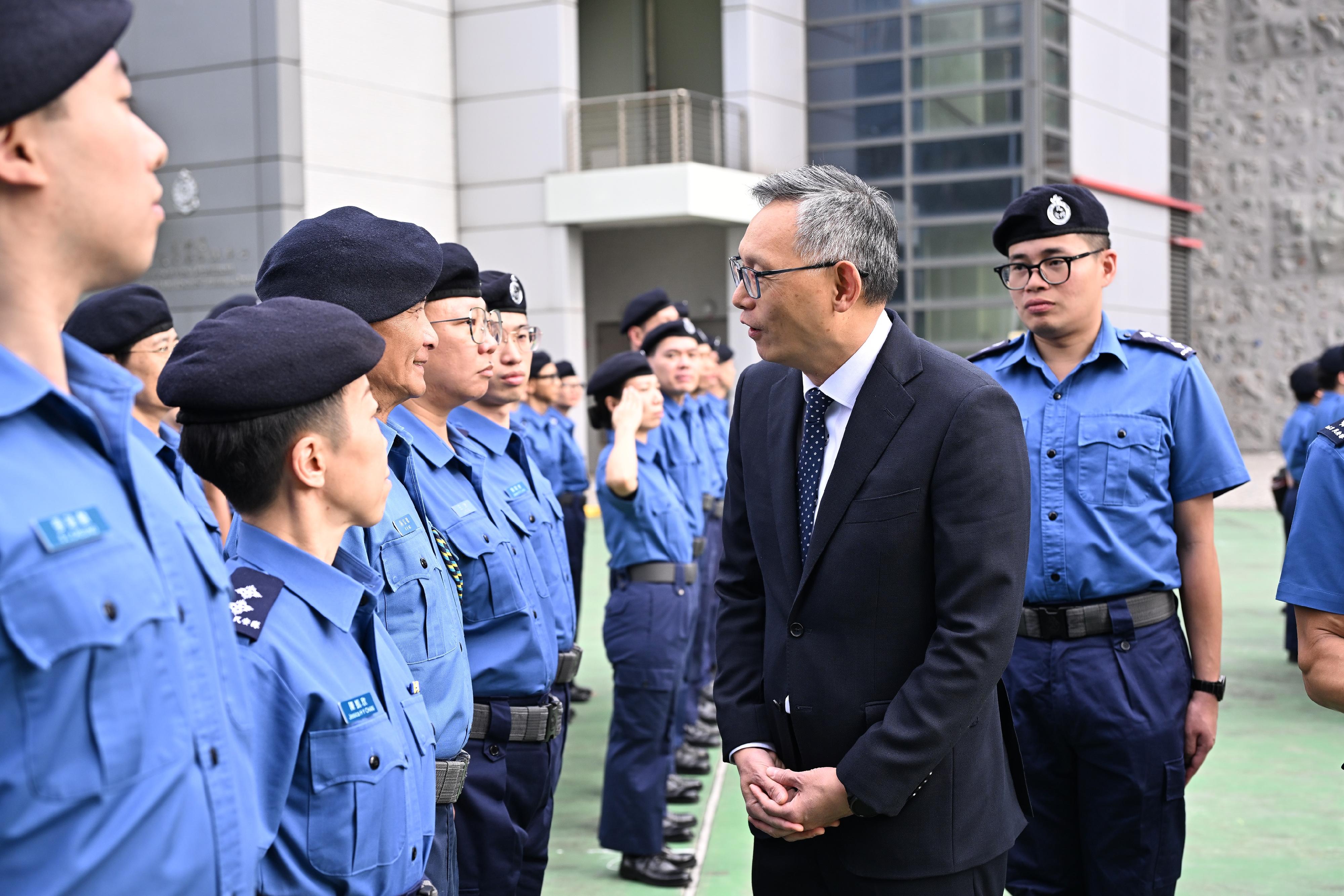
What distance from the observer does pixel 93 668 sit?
110 centimetres

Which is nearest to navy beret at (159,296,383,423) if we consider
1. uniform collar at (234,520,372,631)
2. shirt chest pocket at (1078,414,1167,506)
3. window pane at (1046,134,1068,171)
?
uniform collar at (234,520,372,631)

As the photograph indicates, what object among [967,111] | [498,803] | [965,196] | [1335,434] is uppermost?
[967,111]

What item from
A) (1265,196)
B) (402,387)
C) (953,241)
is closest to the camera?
(402,387)

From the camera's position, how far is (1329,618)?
2.12 m

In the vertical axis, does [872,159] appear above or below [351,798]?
above

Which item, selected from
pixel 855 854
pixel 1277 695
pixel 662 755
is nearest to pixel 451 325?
pixel 855 854

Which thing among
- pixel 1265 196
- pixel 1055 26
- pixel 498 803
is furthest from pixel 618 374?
pixel 1265 196

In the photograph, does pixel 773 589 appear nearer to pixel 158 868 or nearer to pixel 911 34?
pixel 158 868

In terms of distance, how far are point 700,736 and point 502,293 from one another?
298 centimetres

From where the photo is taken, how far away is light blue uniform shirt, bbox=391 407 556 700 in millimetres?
2674

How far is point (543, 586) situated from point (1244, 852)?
117 inches

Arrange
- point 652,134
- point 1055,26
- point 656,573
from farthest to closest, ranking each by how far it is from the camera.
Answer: point 1055,26
point 652,134
point 656,573

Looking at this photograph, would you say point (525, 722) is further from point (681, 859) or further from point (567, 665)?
point (681, 859)

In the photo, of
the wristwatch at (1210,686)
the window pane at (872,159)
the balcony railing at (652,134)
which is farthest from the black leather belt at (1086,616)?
the window pane at (872,159)
